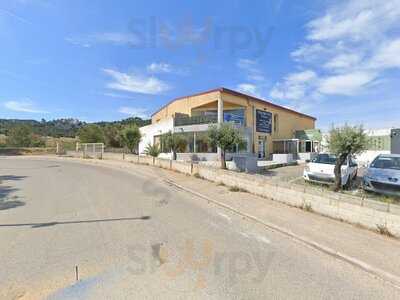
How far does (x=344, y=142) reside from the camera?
10219 mm

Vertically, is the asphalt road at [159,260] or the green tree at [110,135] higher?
the green tree at [110,135]

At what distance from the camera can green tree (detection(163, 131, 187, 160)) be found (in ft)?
76.4

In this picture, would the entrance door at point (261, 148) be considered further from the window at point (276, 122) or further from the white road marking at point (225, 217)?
the white road marking at point (225, 217)

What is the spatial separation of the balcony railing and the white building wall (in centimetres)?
71

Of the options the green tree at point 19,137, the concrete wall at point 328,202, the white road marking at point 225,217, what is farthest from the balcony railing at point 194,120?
the green tree at point 19,137

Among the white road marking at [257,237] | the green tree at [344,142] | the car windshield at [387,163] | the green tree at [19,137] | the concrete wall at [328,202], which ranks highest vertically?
the green tree at [19,137]

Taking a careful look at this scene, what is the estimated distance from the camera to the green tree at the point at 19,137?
2052 inches

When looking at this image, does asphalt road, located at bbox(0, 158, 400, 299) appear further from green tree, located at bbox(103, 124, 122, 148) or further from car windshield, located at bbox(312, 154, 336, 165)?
green tree, located at bbox(103, 124, 122, 148)

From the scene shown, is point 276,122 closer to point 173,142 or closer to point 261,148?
point 261,148

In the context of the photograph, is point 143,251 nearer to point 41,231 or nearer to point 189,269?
point 189,269

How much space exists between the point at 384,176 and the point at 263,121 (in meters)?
20.5

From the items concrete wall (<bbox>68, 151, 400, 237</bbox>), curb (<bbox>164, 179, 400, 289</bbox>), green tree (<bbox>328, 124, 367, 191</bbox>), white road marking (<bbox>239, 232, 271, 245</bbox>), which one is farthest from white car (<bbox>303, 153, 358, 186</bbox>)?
white road marking (<bbox>239, 232, 271, 245</bbox>)

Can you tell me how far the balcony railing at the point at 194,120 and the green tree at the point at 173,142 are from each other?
2.01m

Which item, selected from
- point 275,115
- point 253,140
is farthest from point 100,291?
point 275,115
